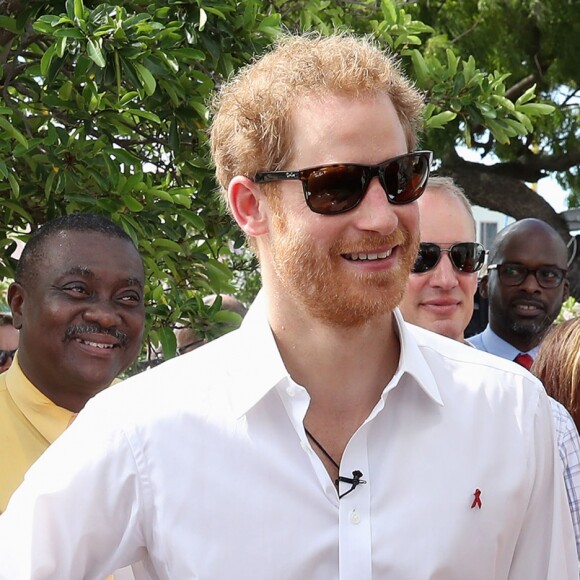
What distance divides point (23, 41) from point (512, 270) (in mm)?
2440

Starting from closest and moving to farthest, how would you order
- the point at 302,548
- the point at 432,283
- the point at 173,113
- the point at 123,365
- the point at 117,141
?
the point at 302,548, the point at 123,365, the point at 432,283, the point at 173,113, the point at 117,141

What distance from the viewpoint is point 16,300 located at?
137 inches

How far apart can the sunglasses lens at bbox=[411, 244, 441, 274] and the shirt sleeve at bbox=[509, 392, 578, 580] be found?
177cm

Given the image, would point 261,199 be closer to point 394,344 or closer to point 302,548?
point 394,344

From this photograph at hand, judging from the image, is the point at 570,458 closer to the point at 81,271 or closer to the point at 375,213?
the point at 375,213

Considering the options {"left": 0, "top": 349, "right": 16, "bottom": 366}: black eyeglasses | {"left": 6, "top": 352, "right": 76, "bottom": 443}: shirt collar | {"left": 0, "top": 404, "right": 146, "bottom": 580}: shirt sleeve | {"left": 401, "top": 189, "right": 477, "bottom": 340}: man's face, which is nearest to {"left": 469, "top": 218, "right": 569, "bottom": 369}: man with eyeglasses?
{"left": 401, "top": 189, "right": 477, "bottom": 340}: man's face

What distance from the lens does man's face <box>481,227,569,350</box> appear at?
4.95m

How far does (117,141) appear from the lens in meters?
4.68

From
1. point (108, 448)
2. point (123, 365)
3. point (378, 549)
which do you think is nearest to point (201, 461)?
point (108, 448)

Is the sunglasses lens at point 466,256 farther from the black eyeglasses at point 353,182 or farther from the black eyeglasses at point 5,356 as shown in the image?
the black eyeglasses at point 5,356

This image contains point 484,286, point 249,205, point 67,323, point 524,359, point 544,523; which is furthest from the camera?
point 484,286

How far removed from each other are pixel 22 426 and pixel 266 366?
1207 millimetres

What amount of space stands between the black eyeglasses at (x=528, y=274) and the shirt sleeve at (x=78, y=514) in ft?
10.8

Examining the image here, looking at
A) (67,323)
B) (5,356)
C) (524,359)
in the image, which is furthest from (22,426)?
(5,356)
